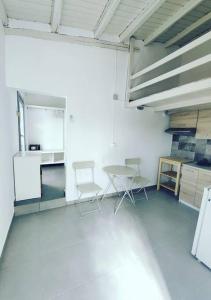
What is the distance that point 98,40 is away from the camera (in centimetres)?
280

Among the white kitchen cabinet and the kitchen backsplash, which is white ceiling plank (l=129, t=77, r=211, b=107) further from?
the white kitchen cabinet

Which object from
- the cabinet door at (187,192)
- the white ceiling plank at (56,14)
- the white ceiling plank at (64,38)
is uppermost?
the white ceiling plank at (56,14)

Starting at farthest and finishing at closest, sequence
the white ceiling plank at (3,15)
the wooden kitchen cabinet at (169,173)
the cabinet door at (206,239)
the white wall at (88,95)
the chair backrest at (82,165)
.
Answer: the wooden kitchen cabinet at (169,173) < the chair backrest at (82,165) < the white wall at (88,95) < the white ceiling plank at (3,15) < the cabinet door at (206,239)

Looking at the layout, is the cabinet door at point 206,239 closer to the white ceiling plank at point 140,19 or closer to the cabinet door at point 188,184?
the cabinet door at point 188,184

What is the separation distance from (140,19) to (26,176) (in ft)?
9.83

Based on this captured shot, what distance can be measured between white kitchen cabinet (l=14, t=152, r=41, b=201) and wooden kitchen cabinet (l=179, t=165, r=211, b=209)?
2792 mm

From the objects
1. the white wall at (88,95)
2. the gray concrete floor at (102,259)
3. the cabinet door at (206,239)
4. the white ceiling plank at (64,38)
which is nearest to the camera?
the gray concrete floor at (102,259)

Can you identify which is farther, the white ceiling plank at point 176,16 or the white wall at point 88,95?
the white wall at point 88,95

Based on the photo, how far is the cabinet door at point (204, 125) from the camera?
300 cm

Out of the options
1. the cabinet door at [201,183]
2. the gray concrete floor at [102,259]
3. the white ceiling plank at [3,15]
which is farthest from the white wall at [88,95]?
the cabinet door at [201,183]

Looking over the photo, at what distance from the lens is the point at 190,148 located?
12.1 ft

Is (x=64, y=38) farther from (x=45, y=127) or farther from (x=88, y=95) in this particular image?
(x=45, y=127)

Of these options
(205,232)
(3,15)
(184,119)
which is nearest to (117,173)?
(205,232)

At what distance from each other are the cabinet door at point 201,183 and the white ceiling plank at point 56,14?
331 cm
